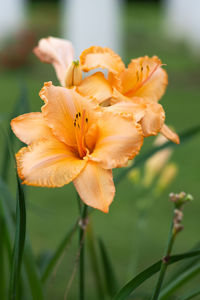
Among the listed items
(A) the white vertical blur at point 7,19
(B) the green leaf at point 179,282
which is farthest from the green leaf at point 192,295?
(A) the white vertical blur at point 7,19

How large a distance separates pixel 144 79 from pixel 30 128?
0.19 metres

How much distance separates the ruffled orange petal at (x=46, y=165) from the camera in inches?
24.0

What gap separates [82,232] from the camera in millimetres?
729

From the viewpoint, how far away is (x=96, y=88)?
0.69 meters

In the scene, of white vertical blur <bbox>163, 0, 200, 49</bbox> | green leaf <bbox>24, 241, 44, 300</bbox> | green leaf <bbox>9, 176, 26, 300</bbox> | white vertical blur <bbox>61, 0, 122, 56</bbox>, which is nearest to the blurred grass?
green leaf <bbox>24, 241, 44, 300</bbox>

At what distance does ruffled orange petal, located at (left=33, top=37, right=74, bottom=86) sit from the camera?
0.76m

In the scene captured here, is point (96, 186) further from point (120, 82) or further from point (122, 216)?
point (122, 216)

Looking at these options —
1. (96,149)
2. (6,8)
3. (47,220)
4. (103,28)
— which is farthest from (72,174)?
(6,8)

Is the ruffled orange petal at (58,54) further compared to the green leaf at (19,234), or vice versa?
the ruffled orange petal at (58,54)

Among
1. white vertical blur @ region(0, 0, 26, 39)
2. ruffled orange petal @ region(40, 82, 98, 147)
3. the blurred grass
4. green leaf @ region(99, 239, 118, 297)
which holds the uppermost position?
ruffled orange petal @ region(40, 82, 98, 147)

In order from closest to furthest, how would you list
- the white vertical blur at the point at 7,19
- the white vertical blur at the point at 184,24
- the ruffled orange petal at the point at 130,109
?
the ruffled orange petal at the point at 130,109, the white vertical blur at the point at 7,19, the white vertical blur at the point at 184,24

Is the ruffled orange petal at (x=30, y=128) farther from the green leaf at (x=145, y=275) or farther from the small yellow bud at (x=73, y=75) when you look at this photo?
the green leaf at (x=145, y=275)

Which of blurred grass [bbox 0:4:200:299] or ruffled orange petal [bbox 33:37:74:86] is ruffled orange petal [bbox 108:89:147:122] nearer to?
ruffled orange petal [bbox 33:37:74:86]

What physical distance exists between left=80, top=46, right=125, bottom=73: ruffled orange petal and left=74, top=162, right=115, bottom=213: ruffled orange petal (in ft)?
0.50
